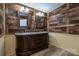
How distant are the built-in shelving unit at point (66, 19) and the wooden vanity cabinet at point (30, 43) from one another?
0.72 ft

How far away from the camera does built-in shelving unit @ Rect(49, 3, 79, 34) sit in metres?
2.01

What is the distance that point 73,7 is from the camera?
79.5 inches

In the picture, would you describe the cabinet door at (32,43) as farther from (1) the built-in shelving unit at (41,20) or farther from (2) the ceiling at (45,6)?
(2) the ceiling at (45,6)

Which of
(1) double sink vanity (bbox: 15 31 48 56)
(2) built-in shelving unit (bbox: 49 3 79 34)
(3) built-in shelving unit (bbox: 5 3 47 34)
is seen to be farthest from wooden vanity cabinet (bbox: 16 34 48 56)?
(2) built-in shelving unit (bbox: 49 3 79 34)

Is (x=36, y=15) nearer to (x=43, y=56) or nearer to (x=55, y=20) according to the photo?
(x=55, y=20)

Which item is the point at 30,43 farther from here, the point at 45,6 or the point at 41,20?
the point at 45,6

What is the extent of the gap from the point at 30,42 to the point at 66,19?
25.9 inches

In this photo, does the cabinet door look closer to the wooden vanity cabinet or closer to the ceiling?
the wooden vanity cabinet

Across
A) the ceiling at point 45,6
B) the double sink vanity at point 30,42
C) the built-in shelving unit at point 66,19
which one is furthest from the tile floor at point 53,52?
the ceiling at point 45,6

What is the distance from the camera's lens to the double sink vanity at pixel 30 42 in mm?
2025

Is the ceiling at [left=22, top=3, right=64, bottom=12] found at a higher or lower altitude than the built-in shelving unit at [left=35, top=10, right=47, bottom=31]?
higher

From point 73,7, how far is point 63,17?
0.21 meters

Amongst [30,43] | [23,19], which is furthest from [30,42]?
[23,19]

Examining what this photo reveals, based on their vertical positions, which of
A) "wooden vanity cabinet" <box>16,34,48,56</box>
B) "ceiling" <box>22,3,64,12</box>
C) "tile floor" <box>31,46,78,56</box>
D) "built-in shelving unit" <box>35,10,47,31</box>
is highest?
"ceiling" <box>22,3,64,12</box>
